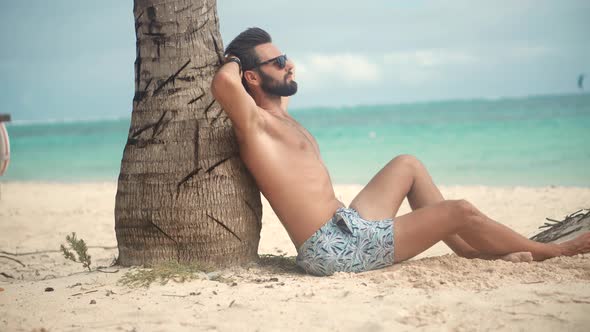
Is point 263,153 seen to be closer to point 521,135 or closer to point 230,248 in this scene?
point 230,248

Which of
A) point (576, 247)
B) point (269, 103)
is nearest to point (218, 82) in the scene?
A: point (269, 103)

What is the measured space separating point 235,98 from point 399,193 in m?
1.53

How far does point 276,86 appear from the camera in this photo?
469 cm

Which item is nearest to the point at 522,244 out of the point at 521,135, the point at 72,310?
the point at 72,310

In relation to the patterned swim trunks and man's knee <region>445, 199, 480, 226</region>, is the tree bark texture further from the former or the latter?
man's knee <region>445, 199, 480, 226</region>

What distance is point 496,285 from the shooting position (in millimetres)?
3951

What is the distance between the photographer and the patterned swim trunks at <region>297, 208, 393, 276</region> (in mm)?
4395

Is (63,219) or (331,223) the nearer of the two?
(331,223)

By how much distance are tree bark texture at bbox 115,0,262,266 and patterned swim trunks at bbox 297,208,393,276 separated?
0.59 m

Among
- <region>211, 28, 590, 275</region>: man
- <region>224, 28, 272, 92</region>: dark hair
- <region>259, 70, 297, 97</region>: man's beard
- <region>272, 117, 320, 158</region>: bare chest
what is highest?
<region>224, 28, 272, 92</region>: dark hair

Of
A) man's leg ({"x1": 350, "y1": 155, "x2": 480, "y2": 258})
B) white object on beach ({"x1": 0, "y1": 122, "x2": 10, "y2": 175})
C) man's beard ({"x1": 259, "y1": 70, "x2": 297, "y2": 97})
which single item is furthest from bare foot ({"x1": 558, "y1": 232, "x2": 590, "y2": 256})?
white object on beach ({"x1": 0, "y1": 122, "x2": 10, "y2": 175})

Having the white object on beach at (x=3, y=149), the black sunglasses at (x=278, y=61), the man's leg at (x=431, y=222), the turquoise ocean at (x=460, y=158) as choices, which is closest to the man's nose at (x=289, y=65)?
the black sunglasses at (x=278, y=61)

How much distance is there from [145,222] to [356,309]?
1.71 m

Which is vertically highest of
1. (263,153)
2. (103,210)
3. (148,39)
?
(148,39)
